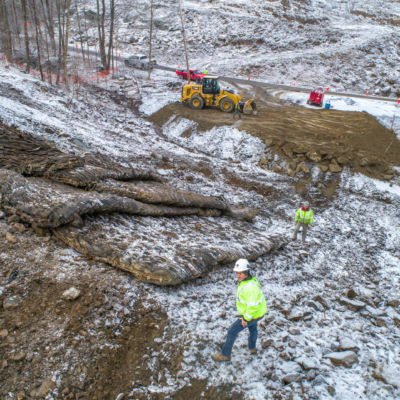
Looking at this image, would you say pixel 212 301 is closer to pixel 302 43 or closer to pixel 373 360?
pixel 373 360

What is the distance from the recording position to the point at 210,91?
19641mm

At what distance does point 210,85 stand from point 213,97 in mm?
805

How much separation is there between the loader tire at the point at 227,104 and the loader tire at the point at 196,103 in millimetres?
1425

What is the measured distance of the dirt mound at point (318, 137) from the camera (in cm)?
1426

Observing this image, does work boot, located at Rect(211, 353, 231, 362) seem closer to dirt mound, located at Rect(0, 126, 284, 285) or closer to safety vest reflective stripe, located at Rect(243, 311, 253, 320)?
safety vest reflective stripe, located at Rect(243, 311, 253, 320)

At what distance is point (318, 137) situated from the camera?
16.0 m

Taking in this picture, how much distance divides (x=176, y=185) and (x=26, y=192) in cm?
602

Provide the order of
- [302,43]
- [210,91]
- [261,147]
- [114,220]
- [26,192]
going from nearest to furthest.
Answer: [26,192] → [114,220] → [261,147] → [210,91] → [302,43]

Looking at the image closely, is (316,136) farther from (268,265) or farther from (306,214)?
(268,265)

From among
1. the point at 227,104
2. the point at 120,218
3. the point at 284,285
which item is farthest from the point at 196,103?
the point at 284,285

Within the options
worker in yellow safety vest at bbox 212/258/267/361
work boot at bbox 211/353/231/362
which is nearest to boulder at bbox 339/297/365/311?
worker in yellow safety vest at bbox 212/258/267/361

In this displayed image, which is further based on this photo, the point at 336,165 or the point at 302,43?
the point at 302,43

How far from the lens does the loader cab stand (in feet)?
63.5

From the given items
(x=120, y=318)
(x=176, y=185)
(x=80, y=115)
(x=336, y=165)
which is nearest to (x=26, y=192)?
(x=120, y=318)
